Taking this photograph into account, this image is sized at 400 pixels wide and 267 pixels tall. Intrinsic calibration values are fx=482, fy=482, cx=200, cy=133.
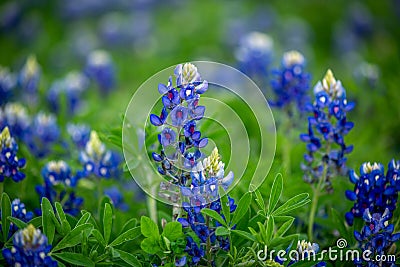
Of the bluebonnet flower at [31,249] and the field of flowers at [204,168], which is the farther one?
the field of flowers at [204,168]

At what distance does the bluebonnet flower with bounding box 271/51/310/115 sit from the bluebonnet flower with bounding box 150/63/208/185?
99 centimetres

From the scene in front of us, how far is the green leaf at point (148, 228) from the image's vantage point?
1883 mm

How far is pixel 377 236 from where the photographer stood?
1.98 metres

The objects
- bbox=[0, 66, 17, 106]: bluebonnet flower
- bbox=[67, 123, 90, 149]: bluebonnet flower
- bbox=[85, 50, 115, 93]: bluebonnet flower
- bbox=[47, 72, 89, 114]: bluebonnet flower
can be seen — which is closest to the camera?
bbox=[67, 123, 90, 149]: bluebonnet flower

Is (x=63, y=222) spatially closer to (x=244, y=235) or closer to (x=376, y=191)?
(x=244, y=235)

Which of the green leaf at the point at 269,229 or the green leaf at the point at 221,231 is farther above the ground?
the green leaf at the point at 269,229

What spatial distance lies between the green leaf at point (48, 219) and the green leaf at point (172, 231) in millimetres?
454

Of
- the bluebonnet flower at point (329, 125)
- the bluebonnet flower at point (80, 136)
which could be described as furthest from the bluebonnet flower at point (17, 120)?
the bluebonnet flower at point (329, 125)

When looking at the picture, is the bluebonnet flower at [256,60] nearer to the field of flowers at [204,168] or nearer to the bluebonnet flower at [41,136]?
the field of flowers at [204,168]

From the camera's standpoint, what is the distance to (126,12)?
23.4 ft

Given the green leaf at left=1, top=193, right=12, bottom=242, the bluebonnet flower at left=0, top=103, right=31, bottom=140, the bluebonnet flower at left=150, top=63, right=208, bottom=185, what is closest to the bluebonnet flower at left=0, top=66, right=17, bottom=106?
the bluebonnet flower at left=0, top=103, right=31, bottom=140

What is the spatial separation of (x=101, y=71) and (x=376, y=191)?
2.92 m

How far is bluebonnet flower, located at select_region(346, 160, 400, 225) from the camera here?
2.05 meters

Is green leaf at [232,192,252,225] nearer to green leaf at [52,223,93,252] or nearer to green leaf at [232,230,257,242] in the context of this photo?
green leaf at [232,230,257,242]
